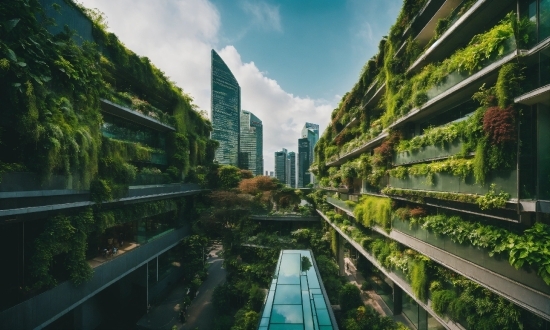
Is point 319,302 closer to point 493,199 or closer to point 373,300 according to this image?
point 493,199

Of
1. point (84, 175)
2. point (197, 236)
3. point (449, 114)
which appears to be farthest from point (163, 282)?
point (449, 114)

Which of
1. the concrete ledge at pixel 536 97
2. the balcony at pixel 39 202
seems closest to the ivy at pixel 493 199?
the concrete ledge at pixel 536 97

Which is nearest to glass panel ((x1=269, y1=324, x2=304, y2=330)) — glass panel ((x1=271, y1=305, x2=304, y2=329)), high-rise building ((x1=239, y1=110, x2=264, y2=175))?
glass panel ((x1=271, y1=305, x2=304, y2=329))

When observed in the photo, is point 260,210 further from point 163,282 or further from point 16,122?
point 16,122

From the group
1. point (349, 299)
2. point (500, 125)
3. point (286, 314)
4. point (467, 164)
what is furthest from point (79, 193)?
point (500, 125)

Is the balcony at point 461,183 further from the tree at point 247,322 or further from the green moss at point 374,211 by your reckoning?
the tree at point 247,322
